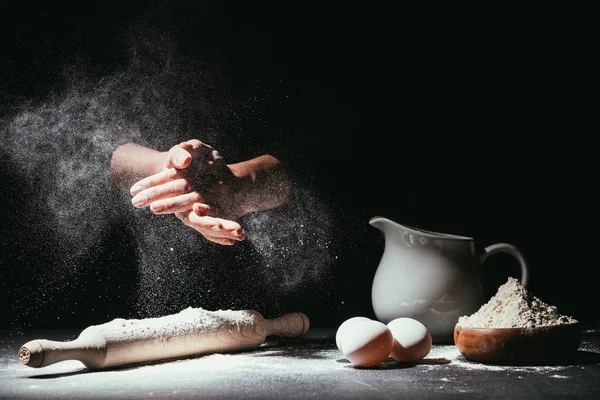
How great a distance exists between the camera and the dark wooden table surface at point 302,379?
2.96ft

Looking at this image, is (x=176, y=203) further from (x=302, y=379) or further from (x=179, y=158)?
(x=302, y=379)

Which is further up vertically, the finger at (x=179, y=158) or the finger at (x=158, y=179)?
the finger at (x=179, y=158)

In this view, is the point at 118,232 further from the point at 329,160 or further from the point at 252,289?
the point at 329,160

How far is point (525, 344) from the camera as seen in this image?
109 cm

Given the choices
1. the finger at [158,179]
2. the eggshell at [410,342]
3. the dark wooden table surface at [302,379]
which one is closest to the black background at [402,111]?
the finger at [158,179]

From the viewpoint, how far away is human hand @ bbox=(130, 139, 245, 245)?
148 centimetres

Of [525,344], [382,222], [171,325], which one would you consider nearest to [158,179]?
[171,325]

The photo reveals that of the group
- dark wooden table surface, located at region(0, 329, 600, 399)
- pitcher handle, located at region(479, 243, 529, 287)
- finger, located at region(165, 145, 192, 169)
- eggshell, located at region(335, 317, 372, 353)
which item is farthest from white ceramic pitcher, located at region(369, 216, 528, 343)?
finger, located at region(165, 145, 192, 169)

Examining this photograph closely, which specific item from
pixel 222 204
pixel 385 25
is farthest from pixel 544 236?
pixel 222 204

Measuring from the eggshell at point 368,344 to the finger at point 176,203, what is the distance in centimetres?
58

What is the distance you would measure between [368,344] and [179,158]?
66 centimetres

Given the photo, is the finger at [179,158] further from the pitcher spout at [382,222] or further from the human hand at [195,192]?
the pitcher spout at [382,222]

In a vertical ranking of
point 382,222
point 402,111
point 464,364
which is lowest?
point 464,364

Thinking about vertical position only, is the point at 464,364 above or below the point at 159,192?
below
